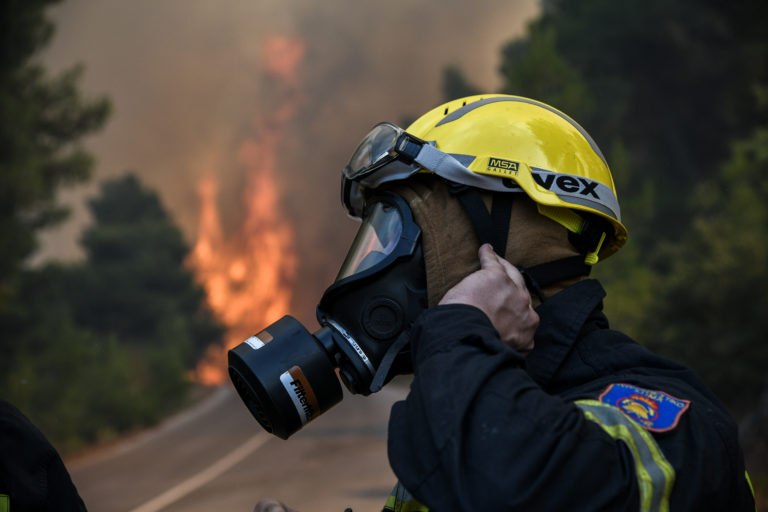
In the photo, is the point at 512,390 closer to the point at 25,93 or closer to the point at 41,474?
the point at 41,474

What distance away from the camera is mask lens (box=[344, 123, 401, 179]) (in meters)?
1.82

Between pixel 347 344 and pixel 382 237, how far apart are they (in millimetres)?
279

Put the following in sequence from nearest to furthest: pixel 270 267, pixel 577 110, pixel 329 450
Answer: pixel 329 450 < pixel 577 110 < pixel 270 267

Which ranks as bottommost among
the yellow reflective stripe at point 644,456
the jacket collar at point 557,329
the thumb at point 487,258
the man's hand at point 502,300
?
the yellow reflective stripe at point 644,456

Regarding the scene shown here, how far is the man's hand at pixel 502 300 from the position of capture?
1.47m

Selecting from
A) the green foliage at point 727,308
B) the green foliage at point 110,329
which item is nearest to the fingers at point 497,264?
the green foliage at point 110,329

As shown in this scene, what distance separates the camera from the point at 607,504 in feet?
4.07

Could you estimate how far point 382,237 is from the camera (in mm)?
1751

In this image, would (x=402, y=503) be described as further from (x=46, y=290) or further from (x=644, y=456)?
(x=46, y=290)

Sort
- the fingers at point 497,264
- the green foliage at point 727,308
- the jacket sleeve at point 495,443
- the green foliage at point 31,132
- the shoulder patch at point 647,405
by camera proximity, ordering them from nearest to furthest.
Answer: the jacket sleeve at point 495,443, the shoulder patch at point 647,405, the fingers at point 497,264, the green foliage at point 727,308, the green foliage at point 31,132

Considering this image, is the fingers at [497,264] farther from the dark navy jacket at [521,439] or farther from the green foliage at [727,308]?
the green foliage at [727,308]

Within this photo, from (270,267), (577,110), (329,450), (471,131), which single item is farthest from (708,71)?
(270,267)

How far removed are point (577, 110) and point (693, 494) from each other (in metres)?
15.4

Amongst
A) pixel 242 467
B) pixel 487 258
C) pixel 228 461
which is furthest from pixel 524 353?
pixel 228 461
